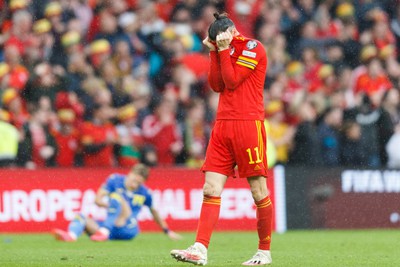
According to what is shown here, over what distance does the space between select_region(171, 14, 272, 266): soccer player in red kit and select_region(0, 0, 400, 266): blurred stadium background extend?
755 centimetres

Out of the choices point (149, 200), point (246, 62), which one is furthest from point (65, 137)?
point (246, 62)

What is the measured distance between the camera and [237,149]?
9.70 metres

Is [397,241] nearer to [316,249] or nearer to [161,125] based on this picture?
[316,249]

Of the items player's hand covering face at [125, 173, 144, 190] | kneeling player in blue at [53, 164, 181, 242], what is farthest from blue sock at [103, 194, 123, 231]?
player's hand covering face at [125, 173, 144, 190]

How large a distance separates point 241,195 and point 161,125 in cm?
181

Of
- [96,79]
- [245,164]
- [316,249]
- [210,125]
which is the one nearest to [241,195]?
[210,125]

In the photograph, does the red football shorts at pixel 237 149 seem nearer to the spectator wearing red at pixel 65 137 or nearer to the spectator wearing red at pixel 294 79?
the spectator wearing red at pixel 65 137

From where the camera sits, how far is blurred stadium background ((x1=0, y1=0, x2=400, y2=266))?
17016mm

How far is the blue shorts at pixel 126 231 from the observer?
15.2 metres

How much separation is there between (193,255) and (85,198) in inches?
321

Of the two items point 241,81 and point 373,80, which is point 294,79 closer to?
point 373,80

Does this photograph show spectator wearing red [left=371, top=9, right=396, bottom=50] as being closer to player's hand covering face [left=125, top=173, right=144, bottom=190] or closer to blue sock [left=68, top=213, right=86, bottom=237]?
player's hand covering face [left=125, top=173, right=144, bottom=190]

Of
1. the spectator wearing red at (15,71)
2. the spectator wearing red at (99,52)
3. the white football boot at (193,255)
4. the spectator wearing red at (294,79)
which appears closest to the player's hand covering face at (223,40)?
the white football boot at (193,255)

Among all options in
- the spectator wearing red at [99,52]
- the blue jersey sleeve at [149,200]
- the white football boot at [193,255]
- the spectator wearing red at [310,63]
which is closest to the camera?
the white football boot at [193,255]
